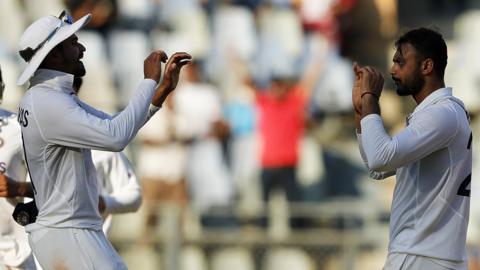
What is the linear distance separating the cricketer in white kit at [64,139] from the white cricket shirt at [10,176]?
1.14 meters

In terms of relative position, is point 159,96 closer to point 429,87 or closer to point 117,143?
point 117,143

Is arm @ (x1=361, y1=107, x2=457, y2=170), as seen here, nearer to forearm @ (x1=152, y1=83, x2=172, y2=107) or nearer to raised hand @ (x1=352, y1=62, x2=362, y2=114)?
raised hand @ (x1=352, y1=62, x2=362, y2=114)

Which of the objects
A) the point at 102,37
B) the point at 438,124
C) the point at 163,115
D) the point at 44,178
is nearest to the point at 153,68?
the point at 44,178

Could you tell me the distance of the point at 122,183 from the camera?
842cm

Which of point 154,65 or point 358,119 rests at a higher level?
point 154,65

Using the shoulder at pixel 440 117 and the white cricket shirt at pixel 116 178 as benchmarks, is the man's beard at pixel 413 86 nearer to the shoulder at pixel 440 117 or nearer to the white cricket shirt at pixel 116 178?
the shoulder at pixel 440 117

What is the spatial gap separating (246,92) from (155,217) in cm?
165

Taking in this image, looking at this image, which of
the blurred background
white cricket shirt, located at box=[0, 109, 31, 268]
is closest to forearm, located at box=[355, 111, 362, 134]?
white cricket shirt, located at box=[0, 109, 31, 268]

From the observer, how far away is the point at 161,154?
12984 mm

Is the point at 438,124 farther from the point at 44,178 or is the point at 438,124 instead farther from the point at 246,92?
the point at 246,92

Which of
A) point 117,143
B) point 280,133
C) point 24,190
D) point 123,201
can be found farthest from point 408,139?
point 280,133

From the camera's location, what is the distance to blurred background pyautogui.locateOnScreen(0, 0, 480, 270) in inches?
510

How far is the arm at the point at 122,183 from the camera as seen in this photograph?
8.27 m

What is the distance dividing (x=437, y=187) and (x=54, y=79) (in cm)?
194
